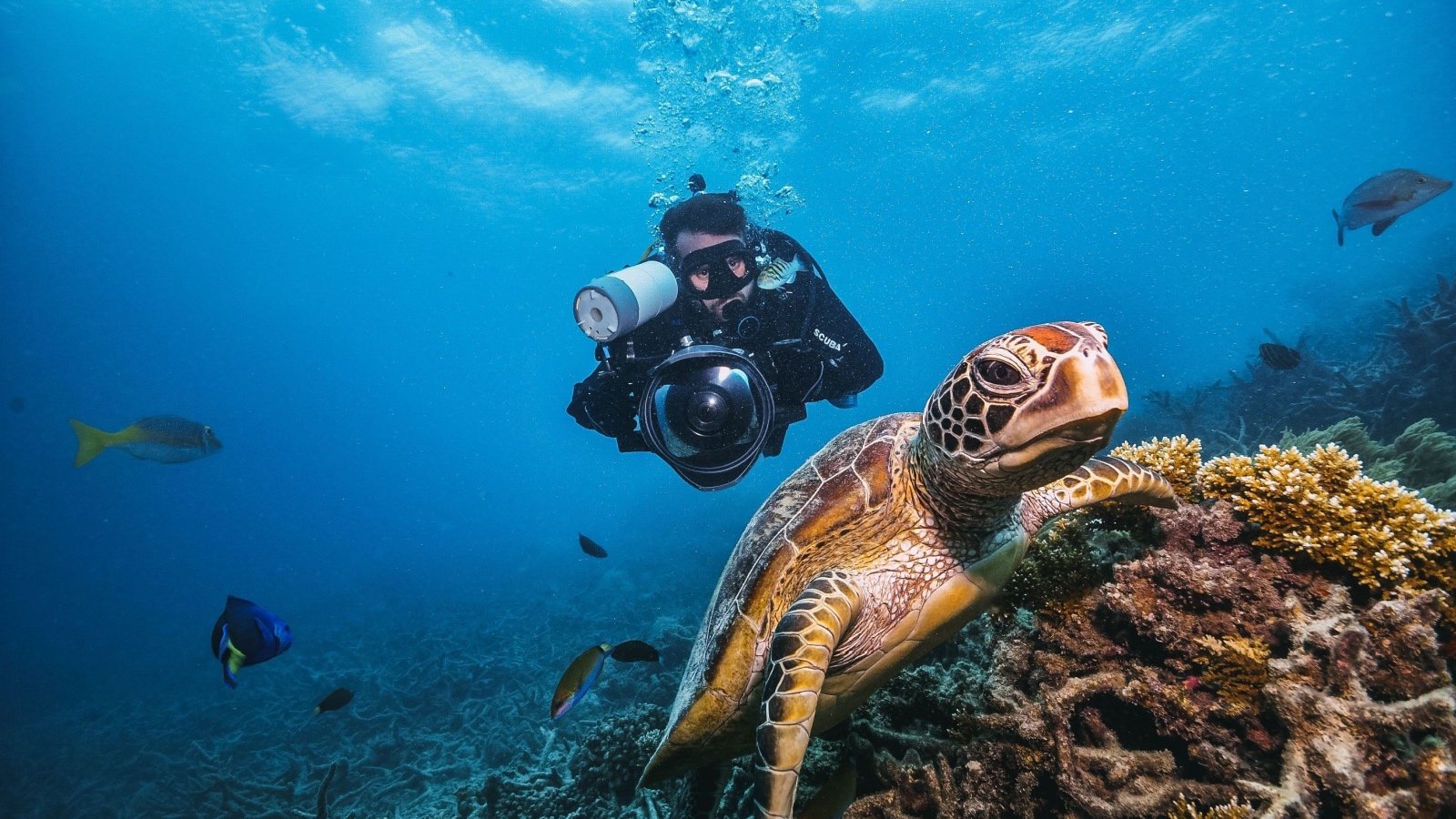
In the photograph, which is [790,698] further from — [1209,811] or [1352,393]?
[1352,393]

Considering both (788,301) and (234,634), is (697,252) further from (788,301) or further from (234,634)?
(234,634)

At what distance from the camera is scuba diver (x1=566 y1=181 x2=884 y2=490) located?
10.2 ft

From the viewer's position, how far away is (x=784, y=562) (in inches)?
91.2

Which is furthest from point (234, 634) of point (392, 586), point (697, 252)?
point (392, 586)

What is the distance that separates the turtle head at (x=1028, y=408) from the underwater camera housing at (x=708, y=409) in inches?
56.0

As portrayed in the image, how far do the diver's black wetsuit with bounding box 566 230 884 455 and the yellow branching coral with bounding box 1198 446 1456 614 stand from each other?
96.1 inches

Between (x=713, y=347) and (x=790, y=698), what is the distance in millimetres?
1905

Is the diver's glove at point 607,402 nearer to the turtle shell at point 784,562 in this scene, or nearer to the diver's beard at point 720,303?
the diver's beard at point 720,303

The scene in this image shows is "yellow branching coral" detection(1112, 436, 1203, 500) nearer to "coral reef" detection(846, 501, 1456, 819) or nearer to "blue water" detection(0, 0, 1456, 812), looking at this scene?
"coral reef" detection(846, 501, 1456, 819)

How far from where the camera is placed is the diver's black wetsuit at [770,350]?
12.9ft

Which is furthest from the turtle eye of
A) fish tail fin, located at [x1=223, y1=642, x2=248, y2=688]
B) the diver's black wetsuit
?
fish tail fin, located at [x1=223, y1=642, x2=248, y2=688]

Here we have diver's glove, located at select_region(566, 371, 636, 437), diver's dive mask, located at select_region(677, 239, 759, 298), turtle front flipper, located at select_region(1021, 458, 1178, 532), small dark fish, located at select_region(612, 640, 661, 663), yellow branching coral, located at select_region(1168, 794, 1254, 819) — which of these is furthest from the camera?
diver's dive mask, located at select_region(677, 239, 759, 298)

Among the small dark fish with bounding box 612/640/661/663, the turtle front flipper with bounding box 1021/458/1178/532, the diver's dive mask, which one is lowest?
the small dark fish with bounding box 612/640/661/663

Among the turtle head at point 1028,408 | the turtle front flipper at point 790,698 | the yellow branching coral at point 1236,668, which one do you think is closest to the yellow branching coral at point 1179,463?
the yellow branching coral at point 1236,668
